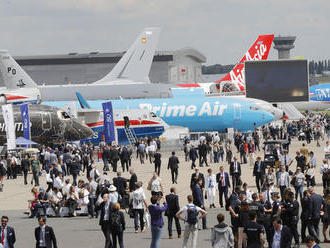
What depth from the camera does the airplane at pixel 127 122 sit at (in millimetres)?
50375

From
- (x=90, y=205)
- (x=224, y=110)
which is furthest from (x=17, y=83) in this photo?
(x=90, y=205)

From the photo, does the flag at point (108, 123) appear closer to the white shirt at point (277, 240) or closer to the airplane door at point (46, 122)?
the airplane door at point (46, 122)

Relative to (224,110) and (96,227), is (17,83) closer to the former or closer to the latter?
(224,110)

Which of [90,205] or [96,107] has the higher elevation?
[96,107]

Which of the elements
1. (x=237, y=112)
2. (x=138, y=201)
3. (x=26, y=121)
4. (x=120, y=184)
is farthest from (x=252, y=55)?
(x=138, y=201)

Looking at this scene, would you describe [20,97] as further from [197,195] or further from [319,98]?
[319,98]

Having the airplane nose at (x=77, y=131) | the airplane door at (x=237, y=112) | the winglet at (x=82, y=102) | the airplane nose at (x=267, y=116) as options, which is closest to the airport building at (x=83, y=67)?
the airplane nose at (x=267, y=116)

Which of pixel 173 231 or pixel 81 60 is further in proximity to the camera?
pixel 81 60

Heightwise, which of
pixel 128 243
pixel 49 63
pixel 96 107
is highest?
pixel 49 63

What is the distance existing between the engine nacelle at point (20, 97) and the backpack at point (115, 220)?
32.3m

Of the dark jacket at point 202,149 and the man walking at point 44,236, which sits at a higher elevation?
the dark jacket at point 202,149

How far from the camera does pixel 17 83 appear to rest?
70812 mm

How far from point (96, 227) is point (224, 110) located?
34.4 m

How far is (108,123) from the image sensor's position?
153 ft
